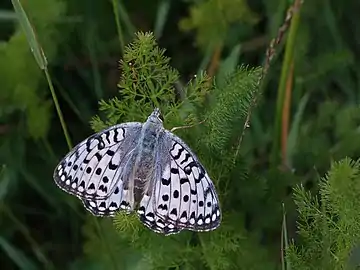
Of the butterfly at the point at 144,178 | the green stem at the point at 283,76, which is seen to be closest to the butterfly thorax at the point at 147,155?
the butterfly at the point at 144,178

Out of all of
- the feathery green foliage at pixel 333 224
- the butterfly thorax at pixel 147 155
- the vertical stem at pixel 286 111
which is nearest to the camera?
the feathery green foliage at pixel 333 224

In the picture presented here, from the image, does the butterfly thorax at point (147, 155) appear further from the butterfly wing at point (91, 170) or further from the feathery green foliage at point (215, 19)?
the feathery green foliage at point (215, 19)

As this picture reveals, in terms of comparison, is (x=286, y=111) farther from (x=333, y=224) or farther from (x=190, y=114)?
(x=333, y=224)

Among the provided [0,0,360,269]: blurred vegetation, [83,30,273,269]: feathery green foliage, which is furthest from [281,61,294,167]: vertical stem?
[83,30,273,269]: feathery green foliage

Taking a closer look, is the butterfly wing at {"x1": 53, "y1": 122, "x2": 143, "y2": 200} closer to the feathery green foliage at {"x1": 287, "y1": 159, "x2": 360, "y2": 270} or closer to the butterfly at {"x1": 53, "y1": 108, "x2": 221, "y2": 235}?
the butterfly at {"x1": 53, "y1": 108, "x2": 221, "y2": 235}

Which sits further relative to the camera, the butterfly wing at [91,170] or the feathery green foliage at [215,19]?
the feathery green foliage at [215,19]

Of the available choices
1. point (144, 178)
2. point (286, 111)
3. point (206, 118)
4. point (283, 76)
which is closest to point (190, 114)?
point (206, 118)

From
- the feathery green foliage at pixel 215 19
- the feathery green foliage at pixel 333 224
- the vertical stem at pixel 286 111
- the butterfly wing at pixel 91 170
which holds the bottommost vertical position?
the feathery green foliage at pixel 333 224
